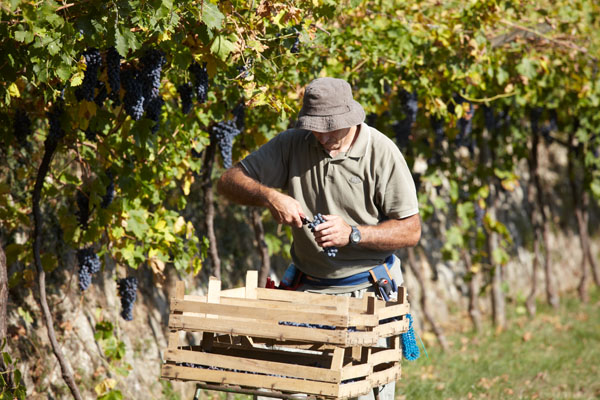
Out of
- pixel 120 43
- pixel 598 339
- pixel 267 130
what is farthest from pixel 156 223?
pixel 598 339

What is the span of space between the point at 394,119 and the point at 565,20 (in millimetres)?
1427

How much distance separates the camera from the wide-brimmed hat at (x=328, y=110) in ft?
10.5

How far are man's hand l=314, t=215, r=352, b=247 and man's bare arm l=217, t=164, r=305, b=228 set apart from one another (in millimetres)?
102

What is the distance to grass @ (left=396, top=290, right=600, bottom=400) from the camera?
18.6 feet

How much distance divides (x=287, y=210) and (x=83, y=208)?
4.89 ft

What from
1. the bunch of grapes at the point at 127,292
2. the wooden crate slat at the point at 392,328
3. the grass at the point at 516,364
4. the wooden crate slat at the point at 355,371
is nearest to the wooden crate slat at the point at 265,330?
the wooden crate slat at the point at 355,371

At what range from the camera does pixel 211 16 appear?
10.2ft

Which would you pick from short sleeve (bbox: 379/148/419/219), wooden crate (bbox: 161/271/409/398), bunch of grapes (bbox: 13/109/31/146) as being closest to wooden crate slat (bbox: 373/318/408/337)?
wooden crate (bbox: 161/271/409/398)

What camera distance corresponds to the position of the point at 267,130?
493 centimetres

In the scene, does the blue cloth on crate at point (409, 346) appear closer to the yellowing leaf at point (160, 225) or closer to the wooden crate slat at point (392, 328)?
the wooden crate slat at point (392, 328)

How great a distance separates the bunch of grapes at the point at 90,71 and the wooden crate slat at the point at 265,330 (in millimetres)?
1167

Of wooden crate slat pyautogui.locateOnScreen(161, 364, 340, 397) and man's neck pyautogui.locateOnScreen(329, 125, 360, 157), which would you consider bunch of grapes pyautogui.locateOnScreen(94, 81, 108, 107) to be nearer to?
man's neck pyautogui.locateOnScreen(329, 125, 360, 157)

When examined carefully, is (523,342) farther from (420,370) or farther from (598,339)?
(420,370)

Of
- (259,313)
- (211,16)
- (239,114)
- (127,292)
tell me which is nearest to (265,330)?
(259,313)
